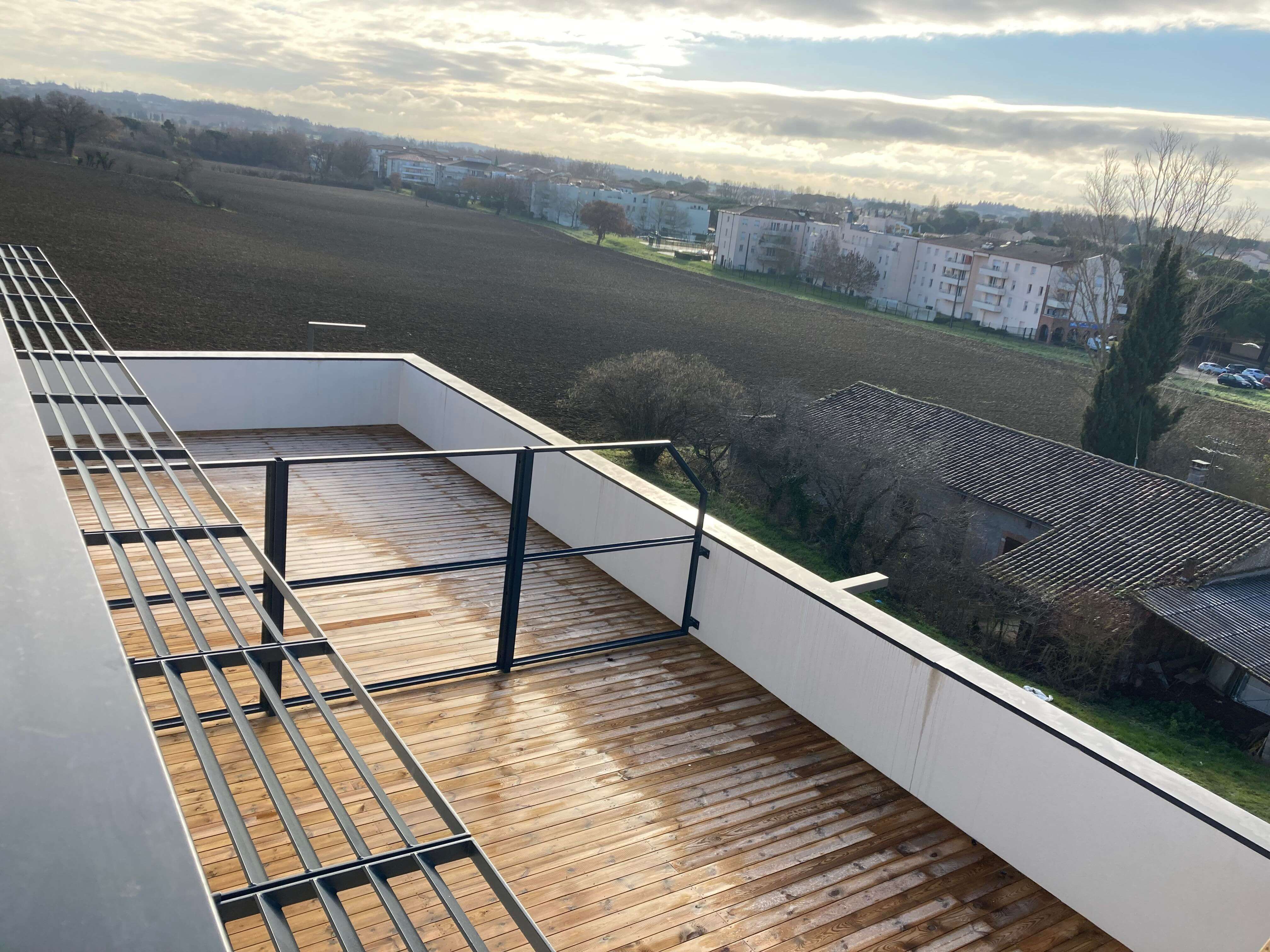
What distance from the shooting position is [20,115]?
6456 centimetres

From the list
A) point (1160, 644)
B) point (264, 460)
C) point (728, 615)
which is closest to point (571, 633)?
point (728, 615)

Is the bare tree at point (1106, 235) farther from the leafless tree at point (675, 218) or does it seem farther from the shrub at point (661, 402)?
the leafless tree at point (675, 218)

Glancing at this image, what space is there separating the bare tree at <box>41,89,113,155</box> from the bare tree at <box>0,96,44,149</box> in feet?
1.69

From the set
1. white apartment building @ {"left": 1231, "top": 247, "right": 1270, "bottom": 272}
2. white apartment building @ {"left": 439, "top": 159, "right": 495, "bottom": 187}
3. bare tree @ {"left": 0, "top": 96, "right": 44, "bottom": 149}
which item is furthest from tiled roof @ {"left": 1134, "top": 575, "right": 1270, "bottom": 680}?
white apartment building @ {"left": 439, "top": 159, "right": 495, "bottom": 187}

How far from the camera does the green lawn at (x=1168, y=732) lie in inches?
549

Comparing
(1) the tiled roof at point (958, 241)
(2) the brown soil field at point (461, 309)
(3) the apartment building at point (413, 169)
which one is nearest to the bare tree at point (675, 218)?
(1) the tiled roof at point (958, 241)

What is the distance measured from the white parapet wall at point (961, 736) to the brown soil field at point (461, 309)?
19881 mm

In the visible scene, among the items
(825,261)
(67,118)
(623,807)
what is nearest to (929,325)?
(825,261)

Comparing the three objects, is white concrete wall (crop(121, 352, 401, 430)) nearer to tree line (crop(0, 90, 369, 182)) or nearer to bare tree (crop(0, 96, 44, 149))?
tree line (crop(0, 90, 369, 182))

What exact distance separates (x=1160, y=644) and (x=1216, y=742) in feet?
8.10

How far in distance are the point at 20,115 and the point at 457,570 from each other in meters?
77.1

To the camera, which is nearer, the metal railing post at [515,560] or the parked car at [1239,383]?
the metal railing post at [515,560]

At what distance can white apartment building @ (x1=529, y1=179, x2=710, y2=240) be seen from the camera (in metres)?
107

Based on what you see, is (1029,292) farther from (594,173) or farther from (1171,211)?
(594,173)
